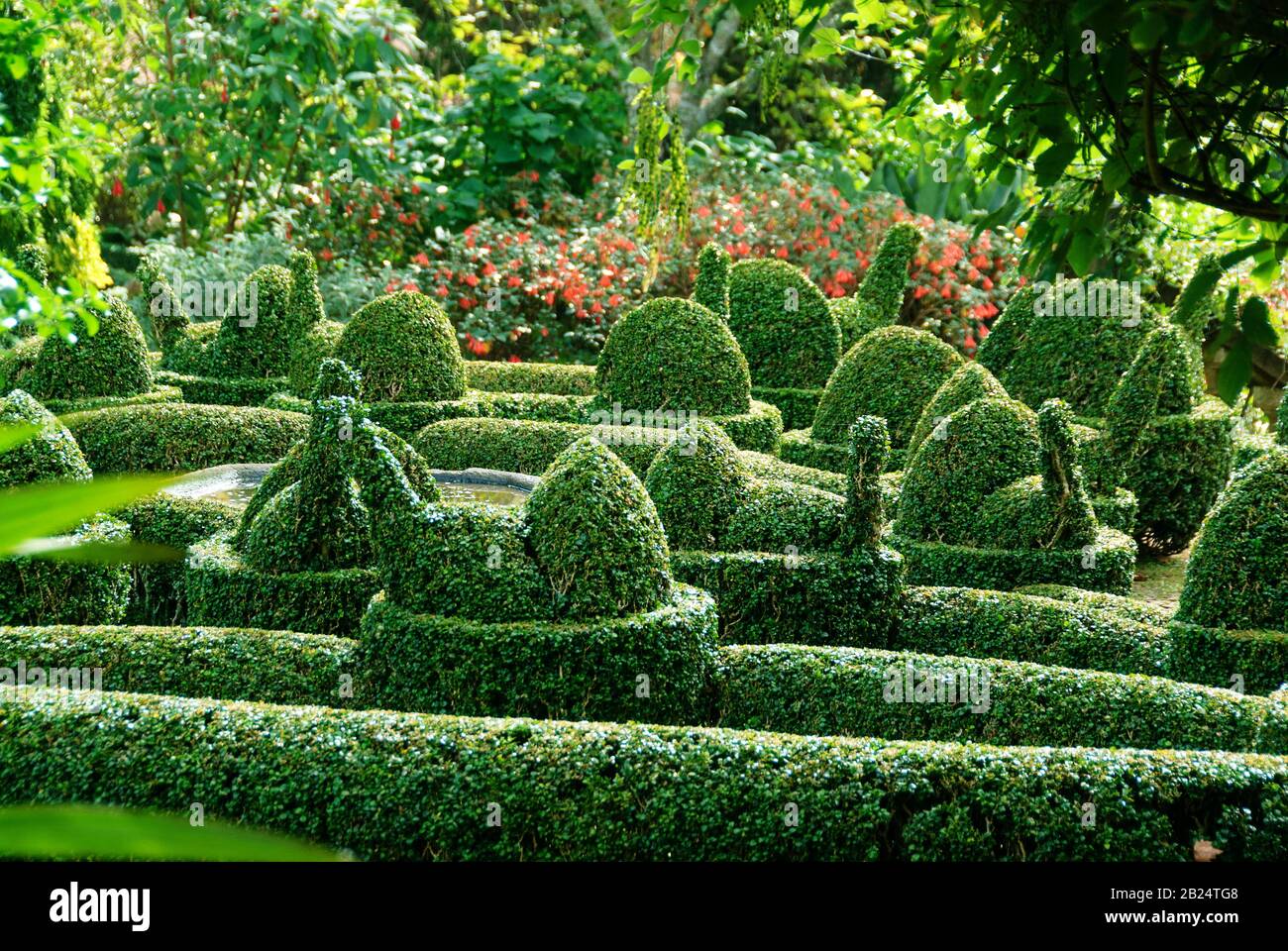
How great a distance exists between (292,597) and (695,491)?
2384 millimetres

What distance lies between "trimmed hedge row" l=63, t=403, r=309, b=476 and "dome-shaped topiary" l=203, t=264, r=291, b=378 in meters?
1.95

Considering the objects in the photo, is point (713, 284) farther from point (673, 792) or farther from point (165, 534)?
point (673, 792)

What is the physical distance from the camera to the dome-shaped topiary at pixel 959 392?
962cm

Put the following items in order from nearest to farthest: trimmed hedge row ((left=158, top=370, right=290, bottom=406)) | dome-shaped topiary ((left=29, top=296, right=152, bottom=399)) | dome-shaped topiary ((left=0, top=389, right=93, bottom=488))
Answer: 1. dome-shaped topiary ((left=0, top=389, right=93, bottom=488))
2. dome-shaped topiary ((left=29, top=296, right=152, bottom=399))
3. trimmed hedge row ((left=158, top=370, right=290, bottom=406))

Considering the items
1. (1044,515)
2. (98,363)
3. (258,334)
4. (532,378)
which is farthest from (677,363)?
(98,363)

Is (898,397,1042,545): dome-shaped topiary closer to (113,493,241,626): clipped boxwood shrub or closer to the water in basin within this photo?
the water in basin

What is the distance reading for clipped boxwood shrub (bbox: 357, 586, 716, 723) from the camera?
579cm

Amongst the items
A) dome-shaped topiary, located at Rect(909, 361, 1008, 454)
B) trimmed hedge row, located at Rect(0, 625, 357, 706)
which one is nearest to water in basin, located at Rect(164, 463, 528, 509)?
trimmed hedge row, located at Rect(0, 625, 357, 706)

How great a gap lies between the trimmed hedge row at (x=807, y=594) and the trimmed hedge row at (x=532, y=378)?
290 inches

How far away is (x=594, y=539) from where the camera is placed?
19.6 ft
